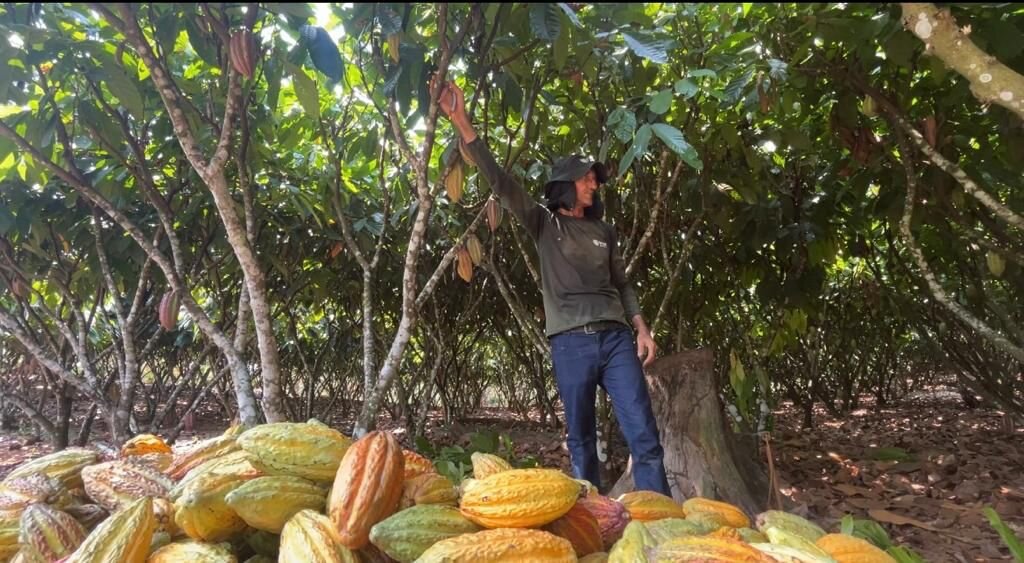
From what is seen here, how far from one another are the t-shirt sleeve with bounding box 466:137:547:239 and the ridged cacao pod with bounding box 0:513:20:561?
1.40 meters

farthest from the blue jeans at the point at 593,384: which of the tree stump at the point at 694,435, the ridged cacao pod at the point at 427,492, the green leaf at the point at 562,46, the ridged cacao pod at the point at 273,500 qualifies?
the ridged cacao pod at the point at 273,500

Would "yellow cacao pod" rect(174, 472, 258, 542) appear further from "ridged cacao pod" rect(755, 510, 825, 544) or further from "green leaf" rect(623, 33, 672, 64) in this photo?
"green leaf" rect(623, 33, 672, 64)

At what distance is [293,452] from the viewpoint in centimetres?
97

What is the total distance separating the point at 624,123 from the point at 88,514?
149cm

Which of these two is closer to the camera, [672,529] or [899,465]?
[672,529]

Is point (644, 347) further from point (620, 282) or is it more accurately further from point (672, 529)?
point (672, 529)

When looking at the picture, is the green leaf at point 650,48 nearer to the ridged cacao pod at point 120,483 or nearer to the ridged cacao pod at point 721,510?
the ridged cacao pod at point 721,510

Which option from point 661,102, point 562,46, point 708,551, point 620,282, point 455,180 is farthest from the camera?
point 620,282

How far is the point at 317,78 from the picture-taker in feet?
8.04

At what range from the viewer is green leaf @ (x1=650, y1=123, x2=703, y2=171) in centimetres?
150

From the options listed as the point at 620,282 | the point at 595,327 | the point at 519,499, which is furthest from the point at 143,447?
the point at 620,282

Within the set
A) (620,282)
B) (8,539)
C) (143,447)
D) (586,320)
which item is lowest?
(8,539)

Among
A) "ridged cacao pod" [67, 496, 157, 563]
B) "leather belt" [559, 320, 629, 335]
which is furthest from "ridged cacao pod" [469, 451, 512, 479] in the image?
"leather belt" [559, 320, 629, 335]

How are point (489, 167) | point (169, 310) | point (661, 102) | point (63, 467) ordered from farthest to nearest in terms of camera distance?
1. point (169, 310)
2. point (489, 167)
3. point (661, 102)
4. point (63, 467)
